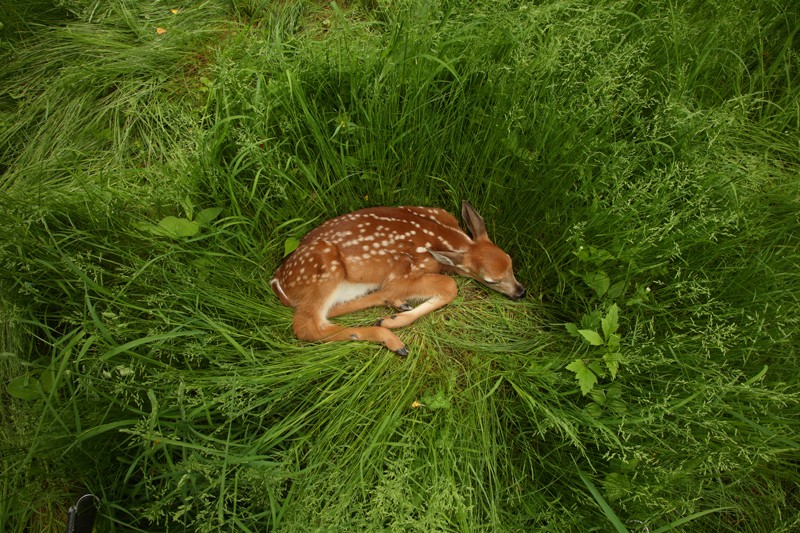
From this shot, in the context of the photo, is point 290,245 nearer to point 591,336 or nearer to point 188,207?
point 188,207

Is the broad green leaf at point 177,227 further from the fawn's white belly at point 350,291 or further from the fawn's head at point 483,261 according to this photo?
the fawn's head at point 483,261

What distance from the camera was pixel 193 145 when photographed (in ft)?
9.62

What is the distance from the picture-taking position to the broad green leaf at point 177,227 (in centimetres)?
245

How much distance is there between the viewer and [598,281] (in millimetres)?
2518

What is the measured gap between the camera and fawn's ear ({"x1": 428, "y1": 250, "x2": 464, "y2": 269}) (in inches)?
110

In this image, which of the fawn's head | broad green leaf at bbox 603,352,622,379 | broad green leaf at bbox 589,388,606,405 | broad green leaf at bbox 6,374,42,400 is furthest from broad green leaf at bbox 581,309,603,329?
broad green leaf at bbox 6,374,42,400

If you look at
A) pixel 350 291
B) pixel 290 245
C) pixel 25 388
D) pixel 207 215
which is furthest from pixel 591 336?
pixel 25 388

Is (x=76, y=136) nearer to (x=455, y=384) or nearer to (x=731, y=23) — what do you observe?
(x=455, y=384)

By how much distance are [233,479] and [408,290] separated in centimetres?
127

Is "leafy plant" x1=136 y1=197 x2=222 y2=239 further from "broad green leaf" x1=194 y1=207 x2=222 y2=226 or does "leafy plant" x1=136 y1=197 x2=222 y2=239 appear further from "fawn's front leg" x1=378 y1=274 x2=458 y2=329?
"fawn's front leg" x1=378 y1=274 x2=458 y2=329

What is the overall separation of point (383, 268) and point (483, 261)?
54 centimetres

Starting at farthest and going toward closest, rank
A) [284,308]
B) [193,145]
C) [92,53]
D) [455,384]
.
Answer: [92,53], [193,145], [284,308], [455,384]

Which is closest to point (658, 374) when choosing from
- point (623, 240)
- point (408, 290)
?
point (623, 240)

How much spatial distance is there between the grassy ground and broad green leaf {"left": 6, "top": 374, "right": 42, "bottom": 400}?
17 millimetres
